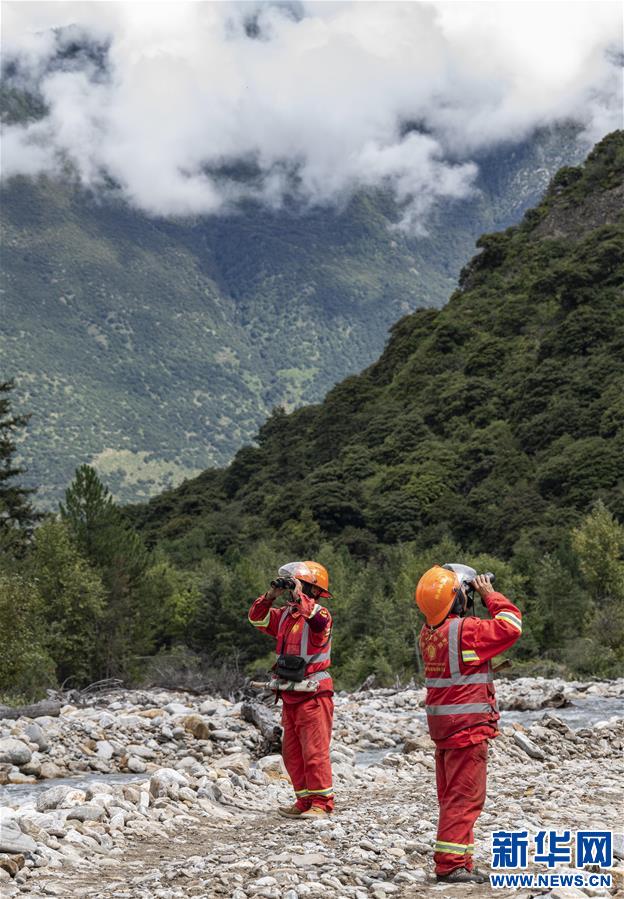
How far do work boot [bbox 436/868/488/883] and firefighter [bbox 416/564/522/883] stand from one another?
83 millimetres

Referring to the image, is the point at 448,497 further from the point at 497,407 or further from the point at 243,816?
the point at 243,816

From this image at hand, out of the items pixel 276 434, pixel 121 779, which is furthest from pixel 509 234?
pixel 121 779

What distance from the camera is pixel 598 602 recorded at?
147 feet

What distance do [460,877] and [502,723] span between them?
453 inches

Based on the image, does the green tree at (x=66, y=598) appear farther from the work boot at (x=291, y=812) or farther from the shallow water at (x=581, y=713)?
the work boot at (x=291, y=812)

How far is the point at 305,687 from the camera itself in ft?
33.1

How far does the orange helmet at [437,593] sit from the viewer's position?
786cm

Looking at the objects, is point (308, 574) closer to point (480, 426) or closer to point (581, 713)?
point (581, 713)

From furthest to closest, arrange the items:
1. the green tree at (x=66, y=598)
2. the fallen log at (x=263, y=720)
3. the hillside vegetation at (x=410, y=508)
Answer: the hillside vegetation at (x=410, y=508) < the green tree at (x=66, y=598) < the fallen log at (x=263, y=720)

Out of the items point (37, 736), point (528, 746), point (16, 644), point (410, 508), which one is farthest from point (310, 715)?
point (410, 508)

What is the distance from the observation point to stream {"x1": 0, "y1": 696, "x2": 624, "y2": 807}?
1173 cm

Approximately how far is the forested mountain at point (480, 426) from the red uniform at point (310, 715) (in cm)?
4611

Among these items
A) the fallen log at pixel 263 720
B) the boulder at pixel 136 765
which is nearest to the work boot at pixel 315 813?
the fallen log at pixel 263 720

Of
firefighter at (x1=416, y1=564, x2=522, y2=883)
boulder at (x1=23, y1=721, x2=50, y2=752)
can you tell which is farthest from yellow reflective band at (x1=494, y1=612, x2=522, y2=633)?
boulder at (x1=23, y1=721, x2=50, y2=752)
